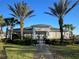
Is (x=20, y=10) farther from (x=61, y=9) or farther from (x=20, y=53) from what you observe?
(x=20, y=53)

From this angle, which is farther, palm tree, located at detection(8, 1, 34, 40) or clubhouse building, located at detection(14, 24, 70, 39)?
clubhouse building, located at detection(14, 24, 70, 39)

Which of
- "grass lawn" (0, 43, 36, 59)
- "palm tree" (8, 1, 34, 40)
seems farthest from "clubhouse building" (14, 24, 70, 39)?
"grass lawn" (0, 43, 36, 59)

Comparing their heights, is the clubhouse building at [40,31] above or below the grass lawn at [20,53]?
above

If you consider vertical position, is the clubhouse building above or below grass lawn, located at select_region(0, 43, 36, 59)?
above

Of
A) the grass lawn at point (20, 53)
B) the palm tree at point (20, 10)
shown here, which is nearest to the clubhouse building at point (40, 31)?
the palm tree at point (20, 10)

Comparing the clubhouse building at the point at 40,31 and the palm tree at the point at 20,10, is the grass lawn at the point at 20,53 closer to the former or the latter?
the palm tree at the point at 20,10

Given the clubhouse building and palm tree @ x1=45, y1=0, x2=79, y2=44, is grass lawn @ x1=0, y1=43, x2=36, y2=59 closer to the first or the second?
palm tree @ x1=45, y1=0, x2=79, y2=44

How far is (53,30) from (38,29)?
4.84 meters

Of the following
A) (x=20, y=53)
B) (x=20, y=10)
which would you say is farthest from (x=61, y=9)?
(x=20, y=53)

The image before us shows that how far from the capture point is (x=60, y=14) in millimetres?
46625

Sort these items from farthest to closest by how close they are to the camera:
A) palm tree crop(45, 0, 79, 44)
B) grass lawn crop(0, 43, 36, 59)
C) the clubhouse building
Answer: the clubhouse building → palm tree crop(45, 0, 79, 44) → grass lawn crop(0, 43, 36, 59)

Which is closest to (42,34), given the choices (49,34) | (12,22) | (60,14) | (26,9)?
(49,34)

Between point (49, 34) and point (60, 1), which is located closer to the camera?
point (60, 1)

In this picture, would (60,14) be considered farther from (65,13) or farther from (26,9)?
(26,9)
